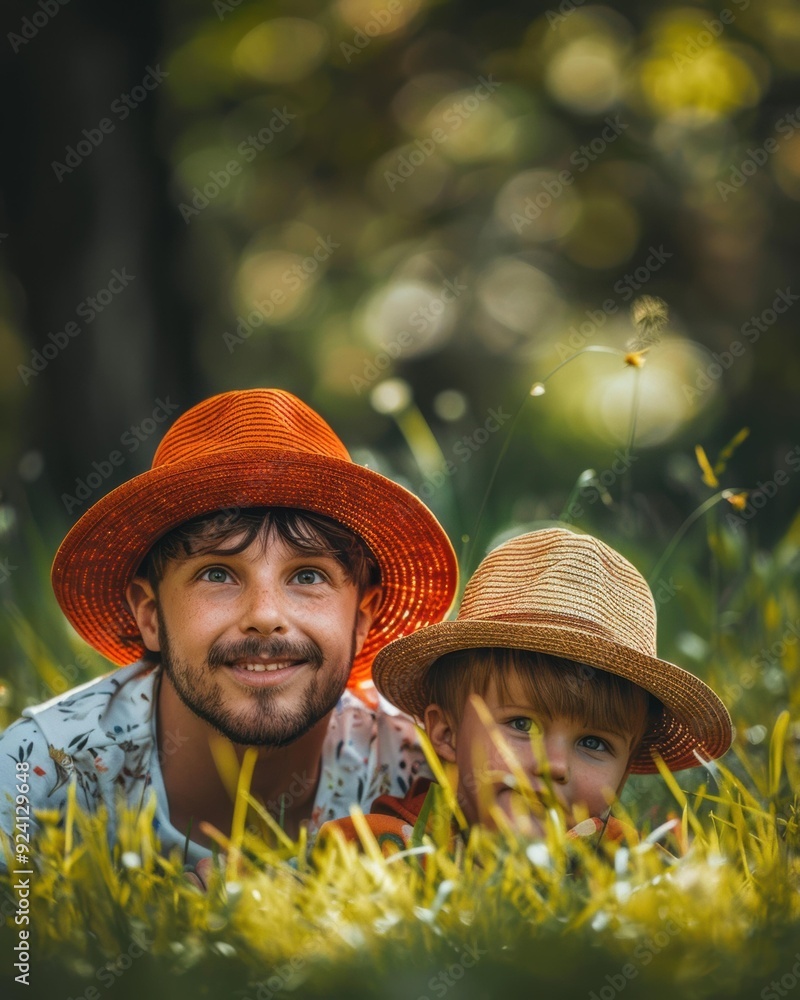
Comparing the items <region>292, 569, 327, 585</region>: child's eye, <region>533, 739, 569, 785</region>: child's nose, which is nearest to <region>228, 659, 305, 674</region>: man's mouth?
<region>292, 569, 327, 585</region>: child's eye

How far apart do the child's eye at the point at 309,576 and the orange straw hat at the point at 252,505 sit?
14cm

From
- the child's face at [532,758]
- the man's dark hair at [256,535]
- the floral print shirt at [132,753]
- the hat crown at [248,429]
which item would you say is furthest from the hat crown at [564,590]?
the floral print shirt at [132,753]

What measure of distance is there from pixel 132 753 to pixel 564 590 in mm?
1070

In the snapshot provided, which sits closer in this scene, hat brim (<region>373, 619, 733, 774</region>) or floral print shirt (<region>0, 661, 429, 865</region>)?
hat brim (<region>373, 619, 733, 774</region>)

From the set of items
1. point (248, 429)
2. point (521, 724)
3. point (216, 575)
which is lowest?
point (521, 724)

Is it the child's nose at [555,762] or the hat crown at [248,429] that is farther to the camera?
the hat crown at [248,429]

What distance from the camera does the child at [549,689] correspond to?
7.84ft

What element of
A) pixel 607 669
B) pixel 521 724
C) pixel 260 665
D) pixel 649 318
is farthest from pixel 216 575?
pixel 649 318

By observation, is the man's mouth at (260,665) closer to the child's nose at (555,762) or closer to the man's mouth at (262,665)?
the man's mouth at (262,665)

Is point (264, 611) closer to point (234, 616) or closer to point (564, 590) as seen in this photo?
point (234, 616)

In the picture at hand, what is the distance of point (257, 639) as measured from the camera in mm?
2525

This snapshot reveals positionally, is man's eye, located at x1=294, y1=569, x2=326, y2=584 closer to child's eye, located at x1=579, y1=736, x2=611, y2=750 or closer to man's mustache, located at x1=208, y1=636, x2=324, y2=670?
man's mustache, located at x1=208, y1=636, x2=324, y2=670

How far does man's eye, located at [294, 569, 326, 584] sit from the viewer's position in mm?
2645

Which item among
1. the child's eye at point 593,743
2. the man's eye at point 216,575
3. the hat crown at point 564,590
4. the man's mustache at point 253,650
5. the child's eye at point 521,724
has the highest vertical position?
the man's eye at point 216,575
